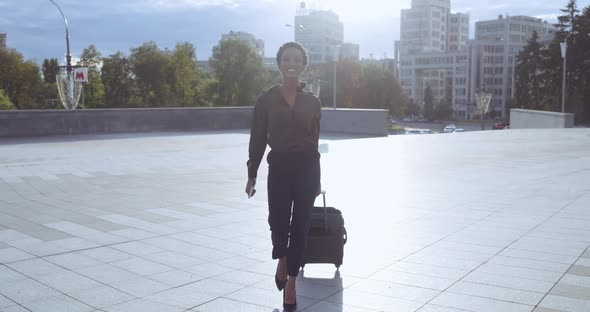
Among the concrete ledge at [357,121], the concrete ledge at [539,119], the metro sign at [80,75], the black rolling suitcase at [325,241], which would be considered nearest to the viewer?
the black rolling suitcase at [325,241]

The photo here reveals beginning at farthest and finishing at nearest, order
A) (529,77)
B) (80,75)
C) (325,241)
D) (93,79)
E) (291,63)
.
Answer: (529,77)
(93,79)
(80,75)
(325,241)
(291,63)

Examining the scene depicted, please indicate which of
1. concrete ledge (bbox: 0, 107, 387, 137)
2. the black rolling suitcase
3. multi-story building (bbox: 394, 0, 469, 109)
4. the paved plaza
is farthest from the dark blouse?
Answer: multi-story building (bbox: 394, 0, 469, 109)

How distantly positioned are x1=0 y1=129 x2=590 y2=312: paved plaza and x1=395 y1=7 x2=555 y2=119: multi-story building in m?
116

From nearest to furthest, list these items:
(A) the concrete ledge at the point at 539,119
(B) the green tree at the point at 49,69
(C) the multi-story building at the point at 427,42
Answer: (A) the concrete ledge at the point at 539,119 < (B) the green tree at the point at 49,69 < (C) the multi-story building at the point at 427,42

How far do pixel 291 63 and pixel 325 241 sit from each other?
1.54m

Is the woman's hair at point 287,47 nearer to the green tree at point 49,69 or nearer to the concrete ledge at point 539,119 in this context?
the concrete ledge at point 539,119

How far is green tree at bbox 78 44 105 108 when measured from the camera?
60250 millimetres

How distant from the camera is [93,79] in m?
59.8

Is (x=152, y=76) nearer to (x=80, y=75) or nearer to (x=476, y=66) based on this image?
(x=80, y=75)

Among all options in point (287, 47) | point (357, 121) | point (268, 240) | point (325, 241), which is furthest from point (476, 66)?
point (287, 47)

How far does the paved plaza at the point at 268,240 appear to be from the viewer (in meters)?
4.45

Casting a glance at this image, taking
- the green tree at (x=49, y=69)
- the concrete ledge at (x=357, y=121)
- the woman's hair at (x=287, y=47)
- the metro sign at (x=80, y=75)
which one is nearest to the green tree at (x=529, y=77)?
the concrete ledge at (x=357, y=121)

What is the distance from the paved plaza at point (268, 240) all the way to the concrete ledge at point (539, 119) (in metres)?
21.3

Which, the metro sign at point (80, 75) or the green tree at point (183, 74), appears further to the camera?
the green tree at point (183, 74)
